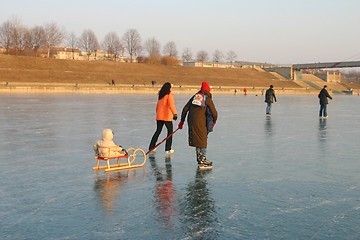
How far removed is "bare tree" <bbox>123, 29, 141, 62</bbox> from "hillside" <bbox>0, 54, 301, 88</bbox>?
1441cm

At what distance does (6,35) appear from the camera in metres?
86.8

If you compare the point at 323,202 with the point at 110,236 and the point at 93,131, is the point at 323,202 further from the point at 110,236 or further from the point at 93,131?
the point at 93,131

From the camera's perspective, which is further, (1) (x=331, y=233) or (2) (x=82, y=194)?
(2) (x=82, y=194)

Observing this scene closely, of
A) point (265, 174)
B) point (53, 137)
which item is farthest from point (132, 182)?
point (53, 137)

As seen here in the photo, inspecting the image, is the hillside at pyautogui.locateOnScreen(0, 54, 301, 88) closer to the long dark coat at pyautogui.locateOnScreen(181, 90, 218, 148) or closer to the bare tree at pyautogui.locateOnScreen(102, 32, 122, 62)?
the bare tree at pyautogui.locateOnScreen(102, 32, 122, 62)

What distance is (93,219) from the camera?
4.54 meters

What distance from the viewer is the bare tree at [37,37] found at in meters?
89.9

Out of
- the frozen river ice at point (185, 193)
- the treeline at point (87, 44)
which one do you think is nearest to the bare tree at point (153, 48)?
the treeline at point (87, 44)

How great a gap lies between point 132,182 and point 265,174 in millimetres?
2120

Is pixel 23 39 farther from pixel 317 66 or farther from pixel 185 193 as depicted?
pixel 185 193

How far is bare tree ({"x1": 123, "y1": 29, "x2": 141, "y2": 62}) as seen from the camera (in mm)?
105375

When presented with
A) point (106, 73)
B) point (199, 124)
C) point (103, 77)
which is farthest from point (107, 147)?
point (106, 73)

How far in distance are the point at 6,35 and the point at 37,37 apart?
6.10 meters

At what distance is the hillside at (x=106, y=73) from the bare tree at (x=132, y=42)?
47.3ft
